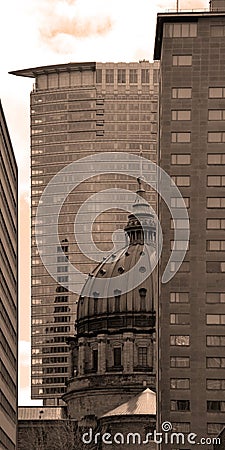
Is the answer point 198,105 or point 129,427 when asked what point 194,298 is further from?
point 129,427

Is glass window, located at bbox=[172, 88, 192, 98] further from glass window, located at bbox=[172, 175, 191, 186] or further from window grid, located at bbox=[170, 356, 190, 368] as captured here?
window grid, located at bbox=[170, 356, 190, 368]

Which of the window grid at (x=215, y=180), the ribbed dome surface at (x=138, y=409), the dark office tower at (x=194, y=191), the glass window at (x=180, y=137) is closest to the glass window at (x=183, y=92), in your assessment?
the dark office tower at (x=194, y=191)

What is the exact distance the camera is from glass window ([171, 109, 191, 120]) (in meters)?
122

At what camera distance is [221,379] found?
118438 millimetres

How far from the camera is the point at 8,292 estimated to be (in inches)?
4035

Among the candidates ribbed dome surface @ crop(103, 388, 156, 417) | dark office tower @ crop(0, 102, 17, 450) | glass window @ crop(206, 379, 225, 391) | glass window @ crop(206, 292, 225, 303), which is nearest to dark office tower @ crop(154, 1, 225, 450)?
glass window @ crop(206, 292, 225, 303)

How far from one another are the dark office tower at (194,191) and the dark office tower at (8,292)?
44.0 feet

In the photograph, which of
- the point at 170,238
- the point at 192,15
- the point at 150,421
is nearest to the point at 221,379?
the point at 170,238

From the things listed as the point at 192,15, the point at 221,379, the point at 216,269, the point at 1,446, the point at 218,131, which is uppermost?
the point at 192,15

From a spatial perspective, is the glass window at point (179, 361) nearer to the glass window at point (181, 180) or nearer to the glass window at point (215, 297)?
the glass window at point (215, 297)

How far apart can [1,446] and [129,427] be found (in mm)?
101652

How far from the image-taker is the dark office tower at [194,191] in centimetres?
11925

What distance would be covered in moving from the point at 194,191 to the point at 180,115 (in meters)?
6.09

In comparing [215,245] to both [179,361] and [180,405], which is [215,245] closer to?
[179,361]
